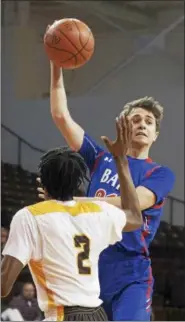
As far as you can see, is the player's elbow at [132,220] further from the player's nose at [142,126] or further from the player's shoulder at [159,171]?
the player's nose at [142,126]

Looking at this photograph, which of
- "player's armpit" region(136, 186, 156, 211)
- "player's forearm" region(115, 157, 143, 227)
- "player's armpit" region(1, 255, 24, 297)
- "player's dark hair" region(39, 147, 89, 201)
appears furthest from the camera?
"player's armpit" region(136, 186, 156, 211)

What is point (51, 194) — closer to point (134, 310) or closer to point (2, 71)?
point (134, 310)

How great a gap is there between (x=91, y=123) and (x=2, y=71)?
1.23m

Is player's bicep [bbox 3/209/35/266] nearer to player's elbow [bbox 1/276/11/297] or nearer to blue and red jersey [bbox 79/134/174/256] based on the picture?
player's elbow [bbox 1/276/11/297]

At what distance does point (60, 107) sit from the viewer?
Answer: 3586 mm

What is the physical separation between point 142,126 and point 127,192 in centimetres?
96

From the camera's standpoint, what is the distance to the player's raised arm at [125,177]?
2697 mm

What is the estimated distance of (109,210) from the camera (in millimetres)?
2656

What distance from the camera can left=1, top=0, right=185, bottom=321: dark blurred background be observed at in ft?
31.3

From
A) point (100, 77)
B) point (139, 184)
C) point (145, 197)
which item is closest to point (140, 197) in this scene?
point (145, 197)

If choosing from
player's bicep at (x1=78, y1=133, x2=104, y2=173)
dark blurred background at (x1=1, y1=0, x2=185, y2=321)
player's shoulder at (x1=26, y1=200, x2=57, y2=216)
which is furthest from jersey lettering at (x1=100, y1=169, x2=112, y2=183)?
dark blurred background at (x1=1, y1=0, x2=185, y2=321)

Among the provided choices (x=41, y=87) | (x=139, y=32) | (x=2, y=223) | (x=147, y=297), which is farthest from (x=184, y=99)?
(x=147, y=297)

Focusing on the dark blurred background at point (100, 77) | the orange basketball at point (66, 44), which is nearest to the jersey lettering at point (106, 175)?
the orange basketball at point (66, 44)

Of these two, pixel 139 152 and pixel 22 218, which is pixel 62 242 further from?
pixel 139 152
